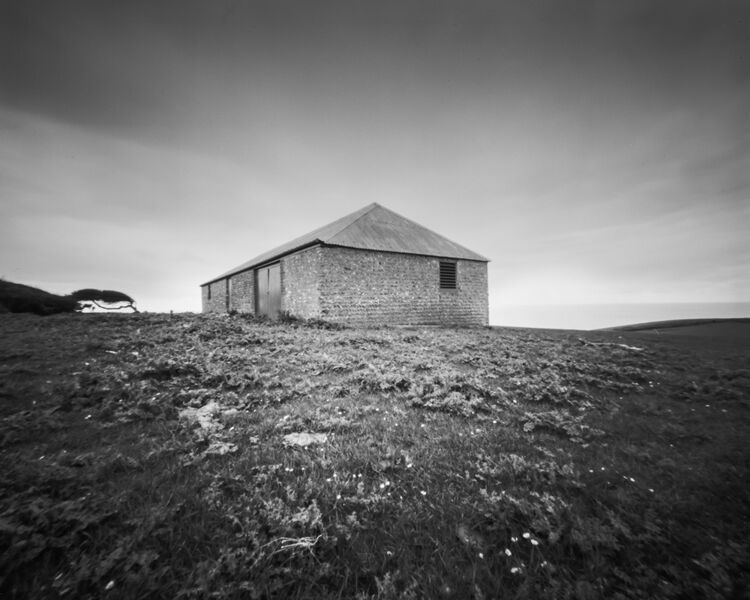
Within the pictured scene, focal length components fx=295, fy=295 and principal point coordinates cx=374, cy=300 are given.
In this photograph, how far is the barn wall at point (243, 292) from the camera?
21375mm

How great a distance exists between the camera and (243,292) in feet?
74.6

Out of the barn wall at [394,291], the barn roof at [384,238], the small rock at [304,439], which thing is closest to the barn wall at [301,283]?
the barn wall at [394,291]

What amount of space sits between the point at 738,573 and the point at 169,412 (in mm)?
6196

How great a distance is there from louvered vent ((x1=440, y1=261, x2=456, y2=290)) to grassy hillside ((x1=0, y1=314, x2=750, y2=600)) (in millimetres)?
12393

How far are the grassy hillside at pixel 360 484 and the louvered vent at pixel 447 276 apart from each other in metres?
12.4

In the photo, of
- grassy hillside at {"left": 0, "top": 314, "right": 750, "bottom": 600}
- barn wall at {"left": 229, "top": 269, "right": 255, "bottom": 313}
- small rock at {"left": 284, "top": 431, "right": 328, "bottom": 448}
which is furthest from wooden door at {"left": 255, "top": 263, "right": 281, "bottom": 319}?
small rock at {"left": 284, "top": 431, "right": 328, "bottom": 448}

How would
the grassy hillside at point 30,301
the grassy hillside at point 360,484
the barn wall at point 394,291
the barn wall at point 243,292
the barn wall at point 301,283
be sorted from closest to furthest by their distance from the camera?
the grassy hillside at point 360,484, the grassy hillside at point 30,301, the barn wall at point 301,283, the barn wall at point 394,291, the barn wall at point 243,292

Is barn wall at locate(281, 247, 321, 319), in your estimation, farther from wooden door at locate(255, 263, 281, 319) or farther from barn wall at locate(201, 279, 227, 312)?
barn wall at locate(201, 279, 227, 312)

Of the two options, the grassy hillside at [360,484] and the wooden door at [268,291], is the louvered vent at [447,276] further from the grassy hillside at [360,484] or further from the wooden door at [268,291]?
the grassy hillside at [360,484]

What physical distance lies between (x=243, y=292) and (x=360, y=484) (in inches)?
881

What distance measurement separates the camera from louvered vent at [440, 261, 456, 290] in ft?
60.5

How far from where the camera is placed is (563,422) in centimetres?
451

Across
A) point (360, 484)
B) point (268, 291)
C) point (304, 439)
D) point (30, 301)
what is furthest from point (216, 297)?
point (360, 484)

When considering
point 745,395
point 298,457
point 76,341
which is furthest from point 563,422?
point 76,341
